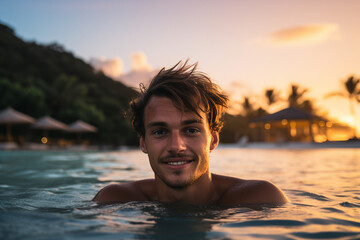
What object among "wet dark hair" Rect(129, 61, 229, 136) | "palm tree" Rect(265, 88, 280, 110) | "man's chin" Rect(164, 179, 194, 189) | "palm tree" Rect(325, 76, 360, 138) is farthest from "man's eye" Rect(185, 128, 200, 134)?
"palm tree" Rect(265, 88, 280, 110)

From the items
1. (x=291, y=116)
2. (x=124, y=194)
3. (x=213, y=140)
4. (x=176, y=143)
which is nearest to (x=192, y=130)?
(x=176, y=143)

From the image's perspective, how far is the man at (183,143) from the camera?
7.22ft

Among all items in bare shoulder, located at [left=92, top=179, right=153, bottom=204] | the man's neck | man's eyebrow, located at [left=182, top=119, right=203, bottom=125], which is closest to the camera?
man's eyebrow, located at [left=182, top=119, right=203, bottom=125]

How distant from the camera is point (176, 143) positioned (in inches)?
84.4

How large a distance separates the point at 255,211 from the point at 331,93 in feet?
107

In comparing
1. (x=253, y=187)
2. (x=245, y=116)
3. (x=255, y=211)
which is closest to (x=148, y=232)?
(x=255, y=211)

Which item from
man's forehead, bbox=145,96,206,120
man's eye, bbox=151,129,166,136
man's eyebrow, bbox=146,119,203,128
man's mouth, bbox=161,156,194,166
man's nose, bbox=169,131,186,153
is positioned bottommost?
man's mouth, bbox=161,156,194,166

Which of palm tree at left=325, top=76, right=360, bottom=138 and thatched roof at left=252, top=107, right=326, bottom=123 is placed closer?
Result: thatched roof at left=252, top=107, right=326, bottom=123

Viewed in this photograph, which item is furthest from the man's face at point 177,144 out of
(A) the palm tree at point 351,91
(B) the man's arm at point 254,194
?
(A) the palm tree at point 351,91

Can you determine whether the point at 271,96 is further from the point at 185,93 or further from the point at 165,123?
the point at 165,123

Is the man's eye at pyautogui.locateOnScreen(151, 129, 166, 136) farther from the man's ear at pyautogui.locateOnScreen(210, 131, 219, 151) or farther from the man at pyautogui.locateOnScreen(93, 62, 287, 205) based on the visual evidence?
the man's ear at pyautogui.locateOnScreen(210, 131, 219, 151)

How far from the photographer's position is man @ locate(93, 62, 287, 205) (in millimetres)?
2199

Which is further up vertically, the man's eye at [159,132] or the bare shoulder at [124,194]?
the man's eye at [159,132]

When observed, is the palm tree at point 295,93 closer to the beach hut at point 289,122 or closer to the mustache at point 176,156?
the beach hut at point 289,122
